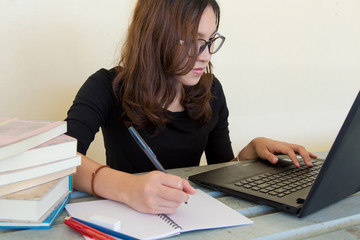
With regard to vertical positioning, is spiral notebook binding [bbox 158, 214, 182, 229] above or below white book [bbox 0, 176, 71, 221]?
below

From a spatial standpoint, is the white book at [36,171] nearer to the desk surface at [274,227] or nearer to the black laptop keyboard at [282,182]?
A: the desk surface at [274,227]

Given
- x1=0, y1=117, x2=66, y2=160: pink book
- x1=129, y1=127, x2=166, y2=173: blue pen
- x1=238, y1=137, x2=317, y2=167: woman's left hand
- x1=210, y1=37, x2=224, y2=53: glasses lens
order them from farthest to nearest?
x1=210, y1=37, x2=224, y2=53: glasses lens → x1=238, y1=137, x2=317, y2=167: woman's left hand → x1=129, y1=127, x2=166, y2=173: blue pen → x1=0, y1=117, x2=66, y2=160: pink book

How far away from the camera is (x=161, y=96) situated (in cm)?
114

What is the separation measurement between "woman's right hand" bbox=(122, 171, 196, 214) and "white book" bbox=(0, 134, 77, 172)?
0.13 m

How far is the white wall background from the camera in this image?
1.40m

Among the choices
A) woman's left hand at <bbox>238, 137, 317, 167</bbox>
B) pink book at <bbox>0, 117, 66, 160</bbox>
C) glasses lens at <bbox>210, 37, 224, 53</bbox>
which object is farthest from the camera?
glasses lens at <bbox>210, 37, 224, 53</bbox>

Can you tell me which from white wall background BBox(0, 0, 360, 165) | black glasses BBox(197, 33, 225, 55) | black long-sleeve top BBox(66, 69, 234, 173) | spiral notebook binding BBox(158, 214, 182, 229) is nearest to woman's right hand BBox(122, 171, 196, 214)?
spiral notebook binding BBox(158, 214, 182, 229)

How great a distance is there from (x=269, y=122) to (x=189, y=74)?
1141 millimetres

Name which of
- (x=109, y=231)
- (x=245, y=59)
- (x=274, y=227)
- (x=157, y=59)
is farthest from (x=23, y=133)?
(x=245, y=59)

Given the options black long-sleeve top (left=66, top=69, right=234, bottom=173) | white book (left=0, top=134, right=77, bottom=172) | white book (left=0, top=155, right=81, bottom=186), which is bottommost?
black long-sleeve top (left=66, top=69, right=234, bottom=173)

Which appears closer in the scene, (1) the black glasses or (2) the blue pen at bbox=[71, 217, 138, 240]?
(2) the blue pen at bbox=[71, 217, 138, 240]

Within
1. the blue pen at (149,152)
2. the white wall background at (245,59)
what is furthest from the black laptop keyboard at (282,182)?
the white wall background at (245,59)

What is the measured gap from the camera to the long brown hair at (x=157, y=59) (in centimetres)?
101

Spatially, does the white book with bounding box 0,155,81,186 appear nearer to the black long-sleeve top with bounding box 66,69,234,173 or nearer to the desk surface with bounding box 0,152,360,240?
the desk surface with bounding box 0,152,360,240
